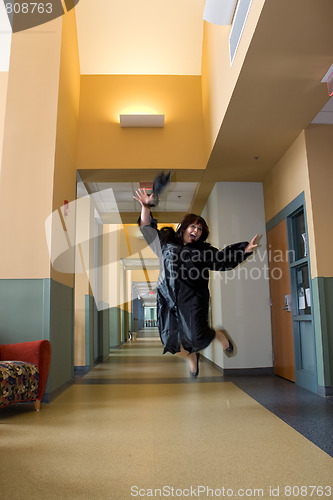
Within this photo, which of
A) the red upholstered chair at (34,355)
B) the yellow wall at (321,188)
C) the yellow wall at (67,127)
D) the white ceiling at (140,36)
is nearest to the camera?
the red upholstered chair at (34,355)

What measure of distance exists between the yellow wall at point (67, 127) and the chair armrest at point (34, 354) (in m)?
0.87

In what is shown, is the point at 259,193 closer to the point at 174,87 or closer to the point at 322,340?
the point at 174,87

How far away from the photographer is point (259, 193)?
684 centimetres

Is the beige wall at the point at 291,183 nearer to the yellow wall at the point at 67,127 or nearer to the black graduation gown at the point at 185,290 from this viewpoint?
the black graduation gown at the point at 185,290

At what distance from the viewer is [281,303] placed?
Answer: 6059 mm

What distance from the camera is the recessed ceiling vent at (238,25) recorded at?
4059 millimetres

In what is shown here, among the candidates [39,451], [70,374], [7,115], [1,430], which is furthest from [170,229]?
[70,374]

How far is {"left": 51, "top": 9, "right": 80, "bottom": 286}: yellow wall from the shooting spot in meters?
Answer: 5.20

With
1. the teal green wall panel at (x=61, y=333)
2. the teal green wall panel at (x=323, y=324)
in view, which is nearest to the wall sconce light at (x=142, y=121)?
the teal green wall panel at (x=61, y=333)

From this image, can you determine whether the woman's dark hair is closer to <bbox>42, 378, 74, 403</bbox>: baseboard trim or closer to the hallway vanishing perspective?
the hallway vanishing perspective

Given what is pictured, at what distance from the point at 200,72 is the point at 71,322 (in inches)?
165

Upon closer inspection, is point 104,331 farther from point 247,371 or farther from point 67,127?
point 67,127

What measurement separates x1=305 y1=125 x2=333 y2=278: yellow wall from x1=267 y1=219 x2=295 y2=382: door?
924 millimetres

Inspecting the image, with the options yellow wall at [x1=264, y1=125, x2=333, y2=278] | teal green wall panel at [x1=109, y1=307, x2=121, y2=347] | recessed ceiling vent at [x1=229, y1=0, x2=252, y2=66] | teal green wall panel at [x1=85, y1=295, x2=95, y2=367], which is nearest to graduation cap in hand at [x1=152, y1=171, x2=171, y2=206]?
recessed ceiling vent at [x1=229, y1=0, x2=252, y2=66]
